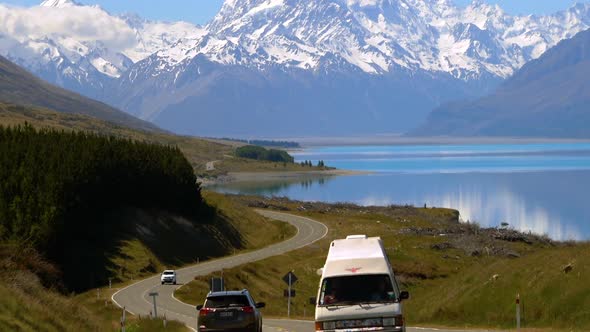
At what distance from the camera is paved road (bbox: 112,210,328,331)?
52000 millimetres

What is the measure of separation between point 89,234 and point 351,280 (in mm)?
57810

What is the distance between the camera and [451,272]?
80.1 m

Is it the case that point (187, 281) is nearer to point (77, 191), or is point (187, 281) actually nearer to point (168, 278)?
point (168, 278)

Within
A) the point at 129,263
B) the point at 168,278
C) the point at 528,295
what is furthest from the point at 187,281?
the point at 528,295

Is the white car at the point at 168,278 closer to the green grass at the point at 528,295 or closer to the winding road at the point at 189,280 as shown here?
the winding road at the point at 189,280

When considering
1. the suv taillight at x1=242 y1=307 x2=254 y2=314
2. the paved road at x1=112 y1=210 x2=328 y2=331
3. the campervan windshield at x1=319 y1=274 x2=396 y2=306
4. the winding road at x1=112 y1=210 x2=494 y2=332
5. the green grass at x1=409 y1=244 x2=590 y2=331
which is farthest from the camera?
the paved road at x1=112 y1=210 x2=328 y2=331

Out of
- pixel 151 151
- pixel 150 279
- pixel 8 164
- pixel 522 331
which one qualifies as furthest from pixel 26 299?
pixel 151 151

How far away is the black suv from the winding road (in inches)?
240

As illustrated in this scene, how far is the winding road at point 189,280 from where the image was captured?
44.8 metres

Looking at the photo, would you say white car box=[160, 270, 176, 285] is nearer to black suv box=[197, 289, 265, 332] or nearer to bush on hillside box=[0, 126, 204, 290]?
bush on hillside box=[0, 126, 204, 290]

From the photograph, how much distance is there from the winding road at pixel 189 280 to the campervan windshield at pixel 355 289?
7694 millimetres

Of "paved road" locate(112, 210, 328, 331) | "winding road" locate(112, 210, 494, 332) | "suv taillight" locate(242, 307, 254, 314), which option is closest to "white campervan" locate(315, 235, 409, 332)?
"suv taillight" locate(242, 307, 254, 314)

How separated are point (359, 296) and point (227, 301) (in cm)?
617

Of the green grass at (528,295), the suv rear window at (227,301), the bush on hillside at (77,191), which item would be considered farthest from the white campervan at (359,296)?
the bush on hillside at (77,191)
